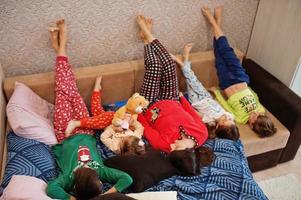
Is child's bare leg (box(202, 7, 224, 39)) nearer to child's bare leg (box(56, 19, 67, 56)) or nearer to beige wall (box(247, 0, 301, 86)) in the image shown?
beige wall (box(247, 0, 301, 86))

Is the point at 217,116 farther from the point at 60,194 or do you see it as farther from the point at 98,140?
the point at 60,194

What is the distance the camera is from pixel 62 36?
75.7 inches

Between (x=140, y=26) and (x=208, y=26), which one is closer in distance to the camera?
(x=140, y=26)

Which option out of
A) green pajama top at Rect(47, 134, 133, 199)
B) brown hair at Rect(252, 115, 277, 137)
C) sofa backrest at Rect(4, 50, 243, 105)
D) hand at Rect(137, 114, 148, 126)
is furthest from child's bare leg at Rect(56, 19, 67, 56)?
brown hair at Rect(252, 115, 277, 137)

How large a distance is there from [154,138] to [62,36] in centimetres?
93

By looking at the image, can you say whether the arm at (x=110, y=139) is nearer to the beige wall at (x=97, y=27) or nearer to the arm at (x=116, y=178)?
the arm at (x=116, y=178)

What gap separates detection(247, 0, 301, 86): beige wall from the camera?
7.22 ft

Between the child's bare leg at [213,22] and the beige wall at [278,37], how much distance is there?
0.44m

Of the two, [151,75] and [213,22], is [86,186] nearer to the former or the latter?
[151,75]

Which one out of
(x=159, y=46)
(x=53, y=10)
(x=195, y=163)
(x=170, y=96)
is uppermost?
Answer: (x=53, y=10)

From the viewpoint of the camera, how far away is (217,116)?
2.12 meters

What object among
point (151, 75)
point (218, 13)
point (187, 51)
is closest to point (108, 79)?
point (151, 75)

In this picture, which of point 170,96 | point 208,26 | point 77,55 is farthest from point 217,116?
point 77,55

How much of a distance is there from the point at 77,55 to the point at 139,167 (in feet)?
3.35
